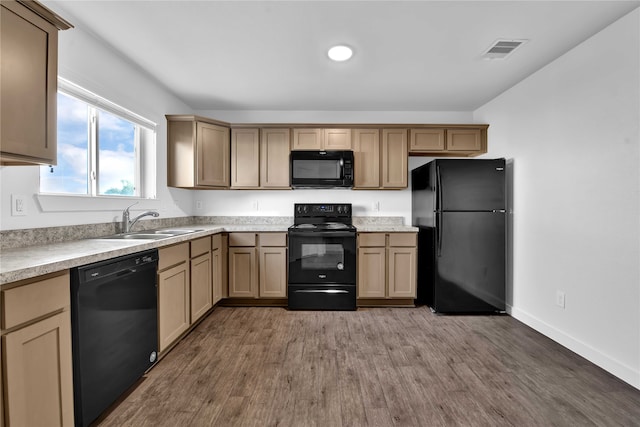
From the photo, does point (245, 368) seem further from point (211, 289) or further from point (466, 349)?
point (466, 349)

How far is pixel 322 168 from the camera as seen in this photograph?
3.57 meters

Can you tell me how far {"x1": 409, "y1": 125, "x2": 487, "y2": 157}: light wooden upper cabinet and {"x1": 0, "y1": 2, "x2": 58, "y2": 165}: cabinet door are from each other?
332 cm

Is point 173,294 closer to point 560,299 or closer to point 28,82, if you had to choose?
point 28,82

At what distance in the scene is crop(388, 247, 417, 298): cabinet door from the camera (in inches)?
133

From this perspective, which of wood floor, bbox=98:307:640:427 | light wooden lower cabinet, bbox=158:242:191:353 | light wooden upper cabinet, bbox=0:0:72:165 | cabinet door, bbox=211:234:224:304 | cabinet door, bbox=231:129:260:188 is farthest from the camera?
cabinet door, bbox=231:129:260:188

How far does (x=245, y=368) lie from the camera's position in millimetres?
2104

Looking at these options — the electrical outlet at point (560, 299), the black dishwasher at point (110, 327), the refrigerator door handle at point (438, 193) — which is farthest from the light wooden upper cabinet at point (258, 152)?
the electrical outlet at point (560, 299)

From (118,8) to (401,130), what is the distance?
2.91m

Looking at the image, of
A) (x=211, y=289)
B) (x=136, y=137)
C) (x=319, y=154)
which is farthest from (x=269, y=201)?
(x=136, y=137)

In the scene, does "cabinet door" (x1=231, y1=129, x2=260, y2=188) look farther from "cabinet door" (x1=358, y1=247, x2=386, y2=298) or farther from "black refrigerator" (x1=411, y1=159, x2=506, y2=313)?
"black refrigerator" (x1=411, y1=159, x2=506, y2=313)

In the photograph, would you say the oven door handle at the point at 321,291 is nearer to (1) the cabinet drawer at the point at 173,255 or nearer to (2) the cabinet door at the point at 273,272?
(2) the cabinet door at the point at 273,272

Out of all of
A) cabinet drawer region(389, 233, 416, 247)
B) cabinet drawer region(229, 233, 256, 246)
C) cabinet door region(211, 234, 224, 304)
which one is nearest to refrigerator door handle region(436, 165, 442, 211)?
cabinet drawer region(389, 233, 416, 247)

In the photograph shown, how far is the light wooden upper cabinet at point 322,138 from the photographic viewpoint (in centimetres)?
366

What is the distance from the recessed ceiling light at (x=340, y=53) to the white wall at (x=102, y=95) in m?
1.79
